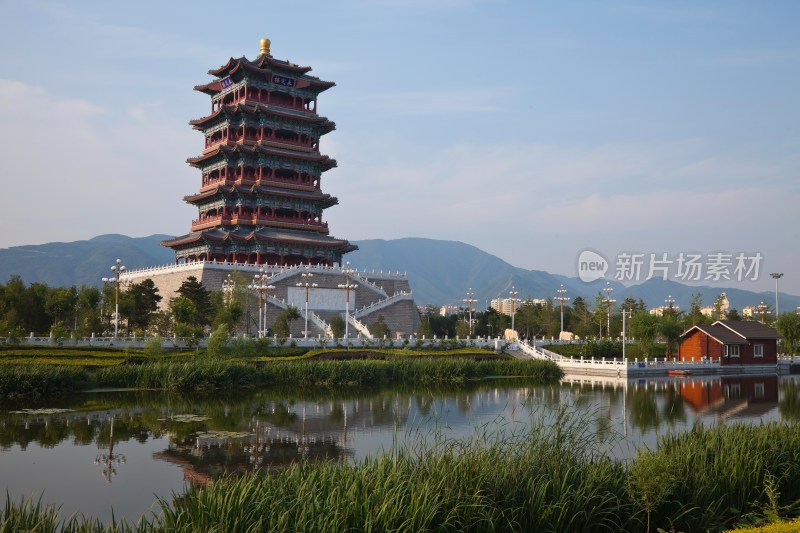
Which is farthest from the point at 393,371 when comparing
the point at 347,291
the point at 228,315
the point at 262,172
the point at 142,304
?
the point at 262,172

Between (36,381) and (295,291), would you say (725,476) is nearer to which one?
(36,381)

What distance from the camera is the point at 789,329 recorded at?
73812mm

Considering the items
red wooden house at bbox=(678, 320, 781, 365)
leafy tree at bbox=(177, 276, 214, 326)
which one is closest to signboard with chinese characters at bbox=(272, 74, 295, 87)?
leafy tree at bbox=(177, 276, 214, 326)

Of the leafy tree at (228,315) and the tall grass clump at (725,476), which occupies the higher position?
the leafy tree at (228,315)

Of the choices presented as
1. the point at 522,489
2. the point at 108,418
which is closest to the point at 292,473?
the point at 522,489

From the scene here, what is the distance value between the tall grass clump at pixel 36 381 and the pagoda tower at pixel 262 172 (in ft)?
123

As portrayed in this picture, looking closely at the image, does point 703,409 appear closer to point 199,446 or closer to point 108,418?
point 199,446

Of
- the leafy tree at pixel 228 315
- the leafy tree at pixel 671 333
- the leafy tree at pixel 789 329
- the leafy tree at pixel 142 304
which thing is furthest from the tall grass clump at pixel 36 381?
the leafy tree at pixel 789 329

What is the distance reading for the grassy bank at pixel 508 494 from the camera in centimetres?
1005

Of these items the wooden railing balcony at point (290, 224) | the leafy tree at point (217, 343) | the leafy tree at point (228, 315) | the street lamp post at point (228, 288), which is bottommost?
the leafy tree at point (217, 343)

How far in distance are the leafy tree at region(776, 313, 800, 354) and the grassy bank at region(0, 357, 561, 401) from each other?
44.7m

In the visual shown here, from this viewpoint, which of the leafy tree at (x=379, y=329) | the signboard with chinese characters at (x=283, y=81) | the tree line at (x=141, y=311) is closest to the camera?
the tree line at (x=141, y=311)

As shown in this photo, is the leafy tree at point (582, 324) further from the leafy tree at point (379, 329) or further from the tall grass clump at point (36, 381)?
the tall grass clump at point (36, 381)

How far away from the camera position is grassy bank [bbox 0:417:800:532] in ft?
33.0
